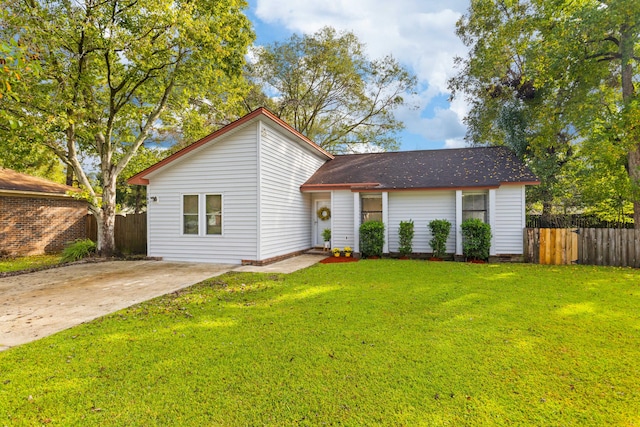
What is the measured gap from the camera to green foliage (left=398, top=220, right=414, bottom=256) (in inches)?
434

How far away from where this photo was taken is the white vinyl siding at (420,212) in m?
11.1

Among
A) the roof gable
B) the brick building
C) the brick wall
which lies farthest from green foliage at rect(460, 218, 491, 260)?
the brick wall

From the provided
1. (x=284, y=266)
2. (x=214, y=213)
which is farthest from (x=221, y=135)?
(x=284, y=266)

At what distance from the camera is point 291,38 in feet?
65.1

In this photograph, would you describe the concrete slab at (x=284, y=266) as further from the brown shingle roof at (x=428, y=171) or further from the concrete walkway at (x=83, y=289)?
the brown shingle roof at (x=428, y=171)

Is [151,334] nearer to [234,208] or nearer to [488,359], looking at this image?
[488,359]

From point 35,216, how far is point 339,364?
51.8 feet

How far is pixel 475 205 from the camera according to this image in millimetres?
11094

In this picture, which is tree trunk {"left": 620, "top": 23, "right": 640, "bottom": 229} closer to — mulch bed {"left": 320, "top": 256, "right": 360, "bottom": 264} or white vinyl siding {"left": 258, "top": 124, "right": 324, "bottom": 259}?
mulch bed {"left": 320, "top": 256, "right": 360, "bottom": 264}

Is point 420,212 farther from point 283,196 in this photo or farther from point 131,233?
point 131,233

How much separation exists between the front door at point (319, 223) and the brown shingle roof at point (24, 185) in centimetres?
1121

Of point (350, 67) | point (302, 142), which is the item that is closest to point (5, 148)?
point (302, 142)

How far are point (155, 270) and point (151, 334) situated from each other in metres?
5.37

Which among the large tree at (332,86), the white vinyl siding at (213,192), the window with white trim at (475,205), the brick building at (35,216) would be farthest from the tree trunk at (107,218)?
the window with white trim at (475,205)
